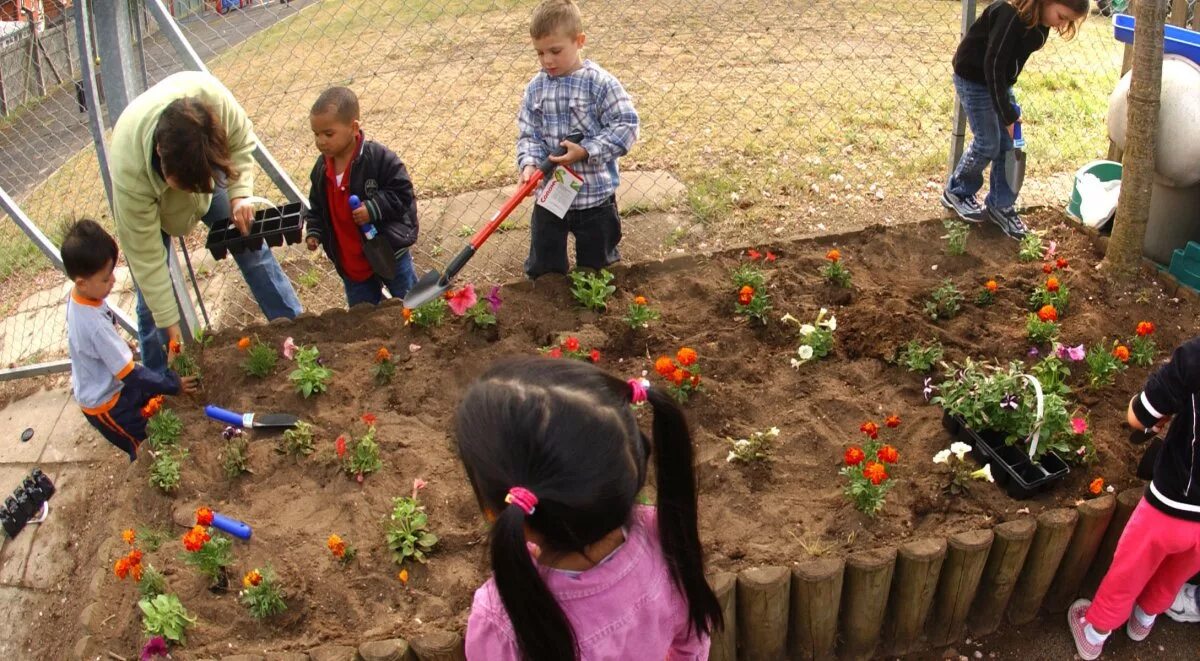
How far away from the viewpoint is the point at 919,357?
3402 mm

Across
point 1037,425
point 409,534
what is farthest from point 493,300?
point 1037,425

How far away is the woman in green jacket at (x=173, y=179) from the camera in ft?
10.5

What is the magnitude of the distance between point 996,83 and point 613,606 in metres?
3.11

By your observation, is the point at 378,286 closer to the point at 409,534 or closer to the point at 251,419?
the point at 251,419

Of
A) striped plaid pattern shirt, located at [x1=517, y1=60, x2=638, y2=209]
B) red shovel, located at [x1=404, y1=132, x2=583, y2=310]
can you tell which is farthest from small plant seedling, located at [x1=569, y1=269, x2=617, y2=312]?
red shovel, located at [x1=404, y1=132, x2=583, y2=310]

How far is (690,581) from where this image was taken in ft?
5.82

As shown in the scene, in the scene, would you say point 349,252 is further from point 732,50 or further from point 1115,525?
point 732,50

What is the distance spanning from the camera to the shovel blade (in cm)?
375

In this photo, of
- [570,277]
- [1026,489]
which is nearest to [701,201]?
[570,277]

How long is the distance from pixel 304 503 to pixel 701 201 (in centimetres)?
312

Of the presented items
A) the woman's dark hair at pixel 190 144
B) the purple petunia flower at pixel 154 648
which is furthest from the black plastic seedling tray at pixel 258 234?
the purple petunia flower at pixel 154 648

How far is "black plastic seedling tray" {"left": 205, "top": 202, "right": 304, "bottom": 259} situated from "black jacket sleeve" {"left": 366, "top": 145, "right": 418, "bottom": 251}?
32 centimetres

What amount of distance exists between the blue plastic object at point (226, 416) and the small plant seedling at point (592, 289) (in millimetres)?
1421

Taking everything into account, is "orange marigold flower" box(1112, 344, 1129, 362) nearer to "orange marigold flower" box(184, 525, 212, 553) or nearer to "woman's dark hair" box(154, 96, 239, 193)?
"orange marigold flower" box(184, 525, 212, 553)
